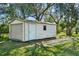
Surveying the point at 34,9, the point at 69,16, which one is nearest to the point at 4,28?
the point at 34,9

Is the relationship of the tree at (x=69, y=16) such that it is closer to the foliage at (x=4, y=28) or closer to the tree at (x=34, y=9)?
the tree at (x=34, y=9)

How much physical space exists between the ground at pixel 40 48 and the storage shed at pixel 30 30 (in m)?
0.06

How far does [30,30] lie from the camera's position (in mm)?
3062

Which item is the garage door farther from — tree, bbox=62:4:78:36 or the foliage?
tree, bbox=62:4:78:36

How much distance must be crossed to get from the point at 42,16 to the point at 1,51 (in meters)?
0.68

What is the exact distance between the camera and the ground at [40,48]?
3033 millimetres

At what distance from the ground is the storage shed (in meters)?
0.06

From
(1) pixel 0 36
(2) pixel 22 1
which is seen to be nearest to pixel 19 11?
(2) pixel 22 1

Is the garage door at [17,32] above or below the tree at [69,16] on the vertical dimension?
below

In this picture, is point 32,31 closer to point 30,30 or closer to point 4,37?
point 30,30

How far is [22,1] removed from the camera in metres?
3.03

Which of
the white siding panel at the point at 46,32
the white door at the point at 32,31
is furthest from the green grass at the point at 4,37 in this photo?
the white siding panel at the point at 46,32

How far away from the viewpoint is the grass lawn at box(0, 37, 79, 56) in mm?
3031

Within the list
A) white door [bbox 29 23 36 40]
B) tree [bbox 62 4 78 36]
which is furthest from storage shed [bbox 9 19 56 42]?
tree [bbox 62 4 78 36]
